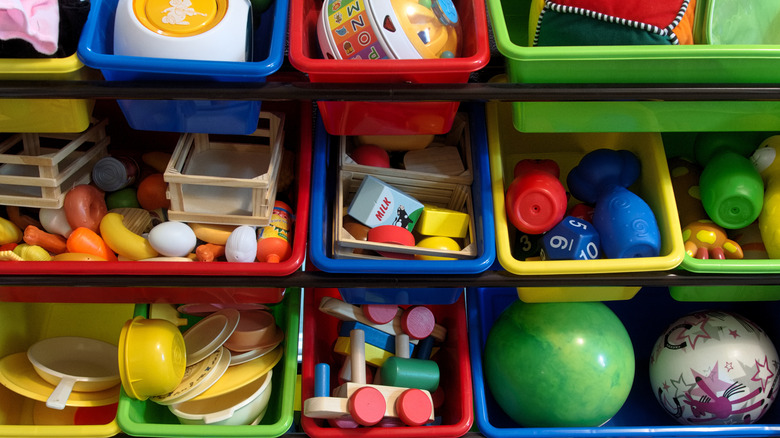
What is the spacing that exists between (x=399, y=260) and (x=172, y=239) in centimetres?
37

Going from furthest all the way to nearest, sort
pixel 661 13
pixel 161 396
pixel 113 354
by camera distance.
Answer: pixel 113 354
pixel 161 396
pixel 661 13

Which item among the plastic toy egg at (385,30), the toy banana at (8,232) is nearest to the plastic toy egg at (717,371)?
the plastic toy egg at (385,30)

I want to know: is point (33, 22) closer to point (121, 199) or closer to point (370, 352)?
point (121, 199)

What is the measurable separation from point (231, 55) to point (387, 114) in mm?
246

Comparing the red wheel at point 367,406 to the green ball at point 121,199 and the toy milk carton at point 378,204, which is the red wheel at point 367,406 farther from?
the green ball at point 121,199

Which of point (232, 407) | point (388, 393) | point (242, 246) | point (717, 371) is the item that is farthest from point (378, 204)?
point (717, 371)

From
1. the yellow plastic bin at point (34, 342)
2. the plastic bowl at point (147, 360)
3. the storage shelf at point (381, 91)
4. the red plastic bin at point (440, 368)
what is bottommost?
the yellow plastic bin at point (34, 342)

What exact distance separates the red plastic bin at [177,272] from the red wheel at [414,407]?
11.1 inches

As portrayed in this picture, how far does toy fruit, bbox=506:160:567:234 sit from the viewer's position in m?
1.11

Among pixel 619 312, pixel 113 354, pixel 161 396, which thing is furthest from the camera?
pixel 619 312

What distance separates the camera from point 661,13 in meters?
0.99

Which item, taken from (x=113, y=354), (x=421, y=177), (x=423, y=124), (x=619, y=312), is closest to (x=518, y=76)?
(x=423, y=124)

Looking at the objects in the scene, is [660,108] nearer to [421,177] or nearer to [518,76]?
[518,76]

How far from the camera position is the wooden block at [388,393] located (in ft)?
3.84
